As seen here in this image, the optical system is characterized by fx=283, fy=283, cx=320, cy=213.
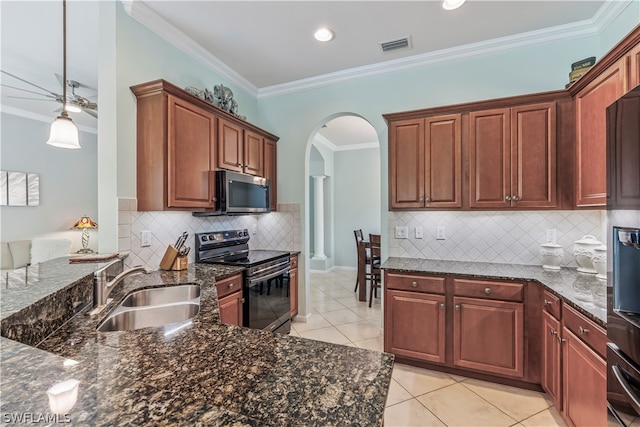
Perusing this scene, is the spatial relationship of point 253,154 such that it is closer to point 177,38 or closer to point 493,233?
point 177,38

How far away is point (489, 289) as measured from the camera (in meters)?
2.19

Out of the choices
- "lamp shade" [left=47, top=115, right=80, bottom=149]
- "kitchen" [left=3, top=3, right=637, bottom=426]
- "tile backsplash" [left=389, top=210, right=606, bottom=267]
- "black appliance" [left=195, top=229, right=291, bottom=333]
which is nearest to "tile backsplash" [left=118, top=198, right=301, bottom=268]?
"kitchen" [left=3, top=3, right=637, bottom=426]

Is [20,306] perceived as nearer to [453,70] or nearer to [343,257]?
[453,70]

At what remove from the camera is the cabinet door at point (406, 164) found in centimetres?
266

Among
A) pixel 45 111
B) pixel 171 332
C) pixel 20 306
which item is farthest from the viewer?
pixel 45 111

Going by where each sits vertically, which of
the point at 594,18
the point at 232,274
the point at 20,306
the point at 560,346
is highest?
the point at 594,18

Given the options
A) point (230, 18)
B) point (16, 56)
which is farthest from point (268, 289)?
point (16, 56)

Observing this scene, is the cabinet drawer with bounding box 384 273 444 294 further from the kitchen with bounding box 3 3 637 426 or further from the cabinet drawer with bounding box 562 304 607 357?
the cabinet drawer with bounding box 562 304 607 357

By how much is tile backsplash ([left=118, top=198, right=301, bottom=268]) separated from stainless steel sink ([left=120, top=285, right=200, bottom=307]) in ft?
1.71

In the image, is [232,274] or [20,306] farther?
[232,274]

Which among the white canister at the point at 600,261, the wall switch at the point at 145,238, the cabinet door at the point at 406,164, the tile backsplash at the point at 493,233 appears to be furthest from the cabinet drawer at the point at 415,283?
the wall switch at the point at 145,238

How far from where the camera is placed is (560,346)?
1787 millimetres

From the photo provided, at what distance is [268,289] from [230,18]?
2.44 meters

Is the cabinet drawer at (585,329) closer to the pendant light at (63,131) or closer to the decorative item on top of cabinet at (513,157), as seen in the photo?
the decorative item on top of cabinet at (513,157)
